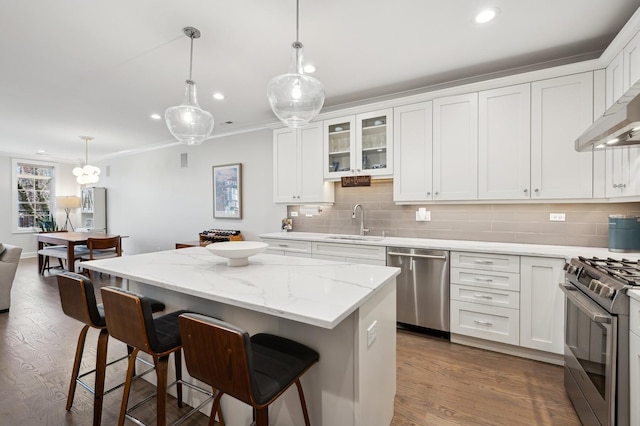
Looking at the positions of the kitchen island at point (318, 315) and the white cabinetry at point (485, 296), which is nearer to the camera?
the kitchen island at point (318, 315)

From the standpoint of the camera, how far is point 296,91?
1772mm

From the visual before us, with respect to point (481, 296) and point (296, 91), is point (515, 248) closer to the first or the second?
point (481, 296)

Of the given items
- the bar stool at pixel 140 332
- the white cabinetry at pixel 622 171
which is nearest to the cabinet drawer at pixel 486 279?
the white cabinetry at pixel 622 171

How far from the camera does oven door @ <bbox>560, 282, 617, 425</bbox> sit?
1419 mm

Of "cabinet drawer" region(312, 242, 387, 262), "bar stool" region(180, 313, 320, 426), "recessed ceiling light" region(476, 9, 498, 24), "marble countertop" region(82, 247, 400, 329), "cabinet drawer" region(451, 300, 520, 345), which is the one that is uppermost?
"recessed ceiling light" region(476, 9, 498, 24)

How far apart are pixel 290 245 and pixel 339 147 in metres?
1.39

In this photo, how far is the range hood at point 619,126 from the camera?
1.37 meters

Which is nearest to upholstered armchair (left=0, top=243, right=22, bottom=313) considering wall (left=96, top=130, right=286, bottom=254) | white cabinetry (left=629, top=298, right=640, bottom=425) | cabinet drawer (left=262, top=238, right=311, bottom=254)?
wall (left=96, top=130, right=286, bottom=254)

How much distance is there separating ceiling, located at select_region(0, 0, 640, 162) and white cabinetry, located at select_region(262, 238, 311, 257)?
72.6 inches

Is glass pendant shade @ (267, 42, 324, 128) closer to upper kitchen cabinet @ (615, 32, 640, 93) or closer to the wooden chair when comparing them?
upper kitchen cabinet @ (615, 32, 640, 93)

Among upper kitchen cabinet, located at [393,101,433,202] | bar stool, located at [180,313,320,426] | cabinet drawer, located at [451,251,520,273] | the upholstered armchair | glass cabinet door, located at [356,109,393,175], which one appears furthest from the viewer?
the upholstered armchair

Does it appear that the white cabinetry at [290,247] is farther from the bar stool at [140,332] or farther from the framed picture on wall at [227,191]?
the bar stool at [140,332]

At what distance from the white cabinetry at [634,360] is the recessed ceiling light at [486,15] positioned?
6.41 ft

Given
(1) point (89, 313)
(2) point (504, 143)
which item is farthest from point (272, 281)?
(2) point (504, 143)
